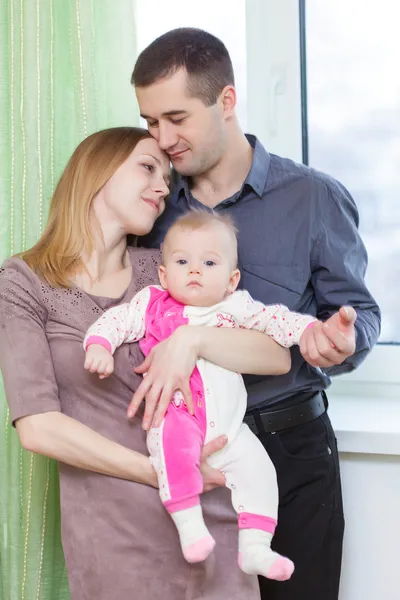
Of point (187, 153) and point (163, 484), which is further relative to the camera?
point (187, 153)

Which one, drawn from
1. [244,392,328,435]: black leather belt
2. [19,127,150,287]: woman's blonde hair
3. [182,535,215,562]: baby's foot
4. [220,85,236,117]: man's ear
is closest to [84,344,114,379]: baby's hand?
[19,127,150,287]: woman's blonde hair

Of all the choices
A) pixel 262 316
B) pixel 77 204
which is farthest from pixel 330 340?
pixel 77 204

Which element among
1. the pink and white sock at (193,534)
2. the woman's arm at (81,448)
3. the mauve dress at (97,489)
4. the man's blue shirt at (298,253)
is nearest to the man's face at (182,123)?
the man's blue shirt at (298,253)

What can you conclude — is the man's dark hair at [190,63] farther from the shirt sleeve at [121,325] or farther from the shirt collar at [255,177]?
the shirt sleeve at [121,325]

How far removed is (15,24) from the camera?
199 centimetres

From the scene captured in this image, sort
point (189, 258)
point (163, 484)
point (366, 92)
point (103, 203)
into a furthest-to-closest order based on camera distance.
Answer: point (366, 92) → point (103, 203) → point (189, 258) → point (163, 484)

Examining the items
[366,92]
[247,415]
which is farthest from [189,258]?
[366,92]

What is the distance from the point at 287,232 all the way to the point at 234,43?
0.77 metres

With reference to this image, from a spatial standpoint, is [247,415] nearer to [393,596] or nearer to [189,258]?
[189,258]

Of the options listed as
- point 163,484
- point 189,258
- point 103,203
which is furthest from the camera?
point 103,203

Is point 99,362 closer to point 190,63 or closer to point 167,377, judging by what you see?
point 167,377

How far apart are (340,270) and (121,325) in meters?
0.51

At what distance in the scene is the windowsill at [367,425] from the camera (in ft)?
6.15

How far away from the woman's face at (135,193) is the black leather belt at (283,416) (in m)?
0.47
